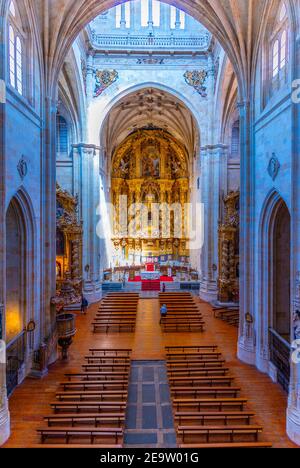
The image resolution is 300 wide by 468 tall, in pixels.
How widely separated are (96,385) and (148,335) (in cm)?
656

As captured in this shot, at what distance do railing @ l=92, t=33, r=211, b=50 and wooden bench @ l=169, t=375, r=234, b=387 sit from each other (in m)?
22.6

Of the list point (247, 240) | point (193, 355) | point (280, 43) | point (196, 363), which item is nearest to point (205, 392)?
point (196, 363)

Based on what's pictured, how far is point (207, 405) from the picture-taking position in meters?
10.1

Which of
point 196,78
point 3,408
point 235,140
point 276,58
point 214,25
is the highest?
point 196,78

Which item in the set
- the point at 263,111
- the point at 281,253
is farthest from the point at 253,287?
the point at 263,111

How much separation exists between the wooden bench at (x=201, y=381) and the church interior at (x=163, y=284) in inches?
1.7

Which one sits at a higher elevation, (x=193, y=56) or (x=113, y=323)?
(x=193, y=56)

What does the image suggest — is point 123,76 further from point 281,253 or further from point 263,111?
point 281,253

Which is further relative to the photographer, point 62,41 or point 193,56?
point 193,56

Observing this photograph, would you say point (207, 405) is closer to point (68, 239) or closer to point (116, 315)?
point (116, 315)

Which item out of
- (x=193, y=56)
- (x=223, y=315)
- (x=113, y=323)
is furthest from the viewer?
A: (x=193, y=56)

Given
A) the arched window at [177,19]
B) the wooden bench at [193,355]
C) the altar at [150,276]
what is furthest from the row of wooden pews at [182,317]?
the arched window at [177,19]

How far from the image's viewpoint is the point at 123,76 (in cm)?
2572
